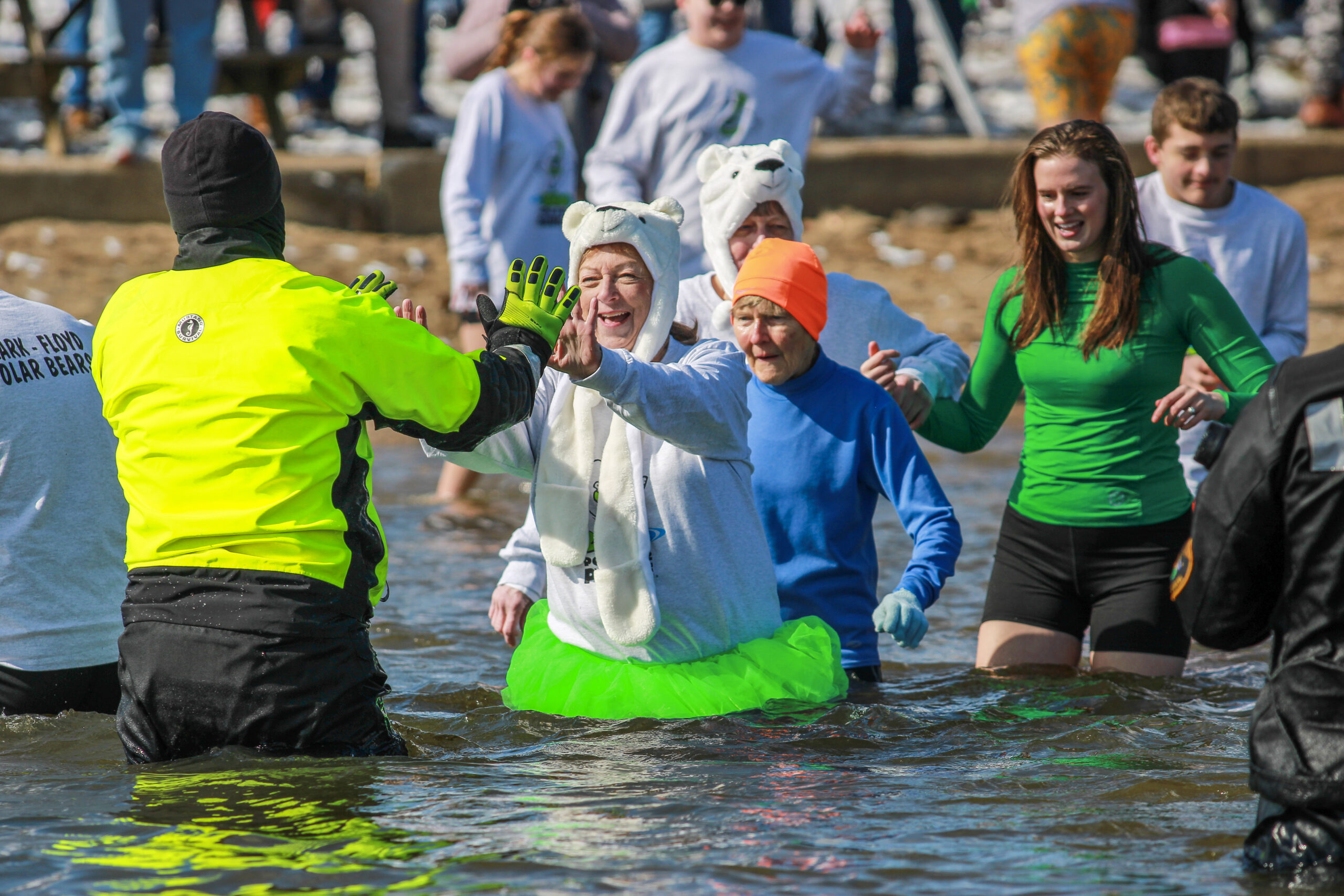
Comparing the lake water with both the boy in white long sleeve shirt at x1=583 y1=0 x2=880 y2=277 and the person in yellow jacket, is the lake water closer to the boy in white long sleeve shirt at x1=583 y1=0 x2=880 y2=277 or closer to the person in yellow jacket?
the person in yellow jacket

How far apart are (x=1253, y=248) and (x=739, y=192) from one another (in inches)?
77.4

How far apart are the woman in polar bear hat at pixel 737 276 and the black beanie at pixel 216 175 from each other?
174 cm

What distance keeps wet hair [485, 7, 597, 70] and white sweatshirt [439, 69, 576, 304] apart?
0.85 feet

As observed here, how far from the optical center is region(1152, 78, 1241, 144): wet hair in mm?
5566

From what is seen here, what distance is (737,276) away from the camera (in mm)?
5145

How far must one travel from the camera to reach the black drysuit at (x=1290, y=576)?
9.57 ft

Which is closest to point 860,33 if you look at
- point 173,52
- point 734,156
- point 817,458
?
point 734,156

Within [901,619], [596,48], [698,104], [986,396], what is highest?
[596,48]

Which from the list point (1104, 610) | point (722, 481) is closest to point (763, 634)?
point (722, 481)

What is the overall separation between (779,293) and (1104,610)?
152 centimetres

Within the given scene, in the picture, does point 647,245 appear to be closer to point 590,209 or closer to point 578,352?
point 590,209

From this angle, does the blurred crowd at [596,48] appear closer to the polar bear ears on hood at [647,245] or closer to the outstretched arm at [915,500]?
the polar bear ears on hood at [647,245]

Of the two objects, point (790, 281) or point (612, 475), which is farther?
point (790, 281)

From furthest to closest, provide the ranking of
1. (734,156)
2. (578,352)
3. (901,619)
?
(734,156), (901,619), (578,352)
